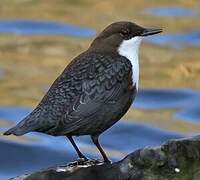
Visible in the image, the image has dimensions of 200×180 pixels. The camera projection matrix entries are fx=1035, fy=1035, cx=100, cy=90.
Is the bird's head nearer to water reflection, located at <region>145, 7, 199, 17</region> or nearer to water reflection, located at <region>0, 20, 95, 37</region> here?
water reflection, located at <region>0, 20, 95, 37</region>

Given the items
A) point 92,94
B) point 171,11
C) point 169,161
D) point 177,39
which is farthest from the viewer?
point 171,11

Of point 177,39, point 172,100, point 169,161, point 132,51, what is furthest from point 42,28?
point 169,161

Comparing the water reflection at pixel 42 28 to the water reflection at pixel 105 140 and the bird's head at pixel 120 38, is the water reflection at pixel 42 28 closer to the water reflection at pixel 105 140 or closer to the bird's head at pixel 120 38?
the water reflection at pixel 105 140

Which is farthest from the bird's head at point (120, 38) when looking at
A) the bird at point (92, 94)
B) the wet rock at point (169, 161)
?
the wet rock at point (169, 161)

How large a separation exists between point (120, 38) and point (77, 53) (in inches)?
235

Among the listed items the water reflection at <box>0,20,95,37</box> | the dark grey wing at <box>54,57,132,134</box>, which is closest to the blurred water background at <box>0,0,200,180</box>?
the water reflection at <box>0,20,95,37</box>

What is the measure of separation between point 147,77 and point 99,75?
588 cm

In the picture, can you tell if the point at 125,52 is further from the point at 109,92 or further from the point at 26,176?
the point at 26,176

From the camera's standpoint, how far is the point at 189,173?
17.6 feet

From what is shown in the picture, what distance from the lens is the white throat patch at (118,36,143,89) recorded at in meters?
6.39

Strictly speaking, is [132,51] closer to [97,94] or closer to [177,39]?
[97,94]

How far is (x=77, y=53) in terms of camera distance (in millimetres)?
12500

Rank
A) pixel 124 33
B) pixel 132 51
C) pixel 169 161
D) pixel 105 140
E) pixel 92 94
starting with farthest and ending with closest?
pixel 105 140
pixel 124 33
pixel 132 51
pixel 92 94
pixel 169 161

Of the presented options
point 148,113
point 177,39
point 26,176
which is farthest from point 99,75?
point 177,39
